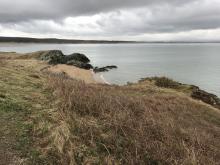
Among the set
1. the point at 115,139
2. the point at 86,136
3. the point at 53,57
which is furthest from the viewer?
the point at 53,57

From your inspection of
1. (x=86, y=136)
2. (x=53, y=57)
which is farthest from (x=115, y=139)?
(x=53, y=57)

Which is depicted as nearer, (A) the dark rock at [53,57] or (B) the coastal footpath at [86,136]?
(B) the coastal footpath at [86,136]

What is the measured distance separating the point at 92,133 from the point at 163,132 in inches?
77.3

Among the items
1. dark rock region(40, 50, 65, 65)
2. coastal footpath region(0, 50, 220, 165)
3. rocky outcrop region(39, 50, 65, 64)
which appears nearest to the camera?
coastal footpath region(0, 50, 220, 165)

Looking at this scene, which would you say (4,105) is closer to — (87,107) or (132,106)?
(87,107)

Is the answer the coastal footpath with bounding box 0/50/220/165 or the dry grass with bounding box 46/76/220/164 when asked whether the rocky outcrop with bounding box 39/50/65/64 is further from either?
the dry grass with bounding box 46/76/220/164

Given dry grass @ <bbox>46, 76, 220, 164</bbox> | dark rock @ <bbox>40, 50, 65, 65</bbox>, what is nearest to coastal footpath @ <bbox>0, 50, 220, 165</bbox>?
dry grass @ <bbox>46, 76, 220, 164</bbox>

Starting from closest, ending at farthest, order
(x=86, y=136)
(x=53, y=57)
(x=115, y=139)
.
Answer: (x=115, y=139)
(x=86, y=136)
(x=53, y=57)

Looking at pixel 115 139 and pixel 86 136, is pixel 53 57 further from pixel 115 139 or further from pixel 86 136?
pixel 115 139

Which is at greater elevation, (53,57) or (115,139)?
(115,139)

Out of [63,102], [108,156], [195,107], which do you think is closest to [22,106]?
[63,102]

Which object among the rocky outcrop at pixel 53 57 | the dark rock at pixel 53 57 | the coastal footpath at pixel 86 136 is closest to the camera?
the coastal footpath at pixel 86 136

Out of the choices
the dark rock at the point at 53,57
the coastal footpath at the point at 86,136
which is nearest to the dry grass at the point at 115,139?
the coastal footpath at the point at 86,136

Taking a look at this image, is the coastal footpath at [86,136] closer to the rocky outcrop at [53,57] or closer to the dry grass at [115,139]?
the dry grass at [115,139]
